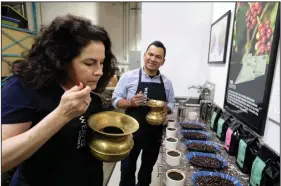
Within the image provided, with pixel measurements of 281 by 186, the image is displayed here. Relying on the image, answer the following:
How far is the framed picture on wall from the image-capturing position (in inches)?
50.0

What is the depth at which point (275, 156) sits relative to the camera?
61 cm

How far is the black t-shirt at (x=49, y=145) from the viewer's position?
434mm

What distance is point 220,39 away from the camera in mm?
1395

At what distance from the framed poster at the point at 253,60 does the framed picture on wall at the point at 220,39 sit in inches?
5.6

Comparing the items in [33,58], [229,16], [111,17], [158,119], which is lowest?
[158,119]

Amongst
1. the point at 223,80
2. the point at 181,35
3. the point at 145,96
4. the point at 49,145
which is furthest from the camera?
the point at 181,35

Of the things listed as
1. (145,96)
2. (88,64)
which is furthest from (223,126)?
(88,64)

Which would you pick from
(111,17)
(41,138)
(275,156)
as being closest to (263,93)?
(275,156)

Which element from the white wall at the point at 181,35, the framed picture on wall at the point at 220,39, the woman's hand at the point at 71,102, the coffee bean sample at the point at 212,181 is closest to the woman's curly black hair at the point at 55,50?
the woman's hand at the point at 71,102

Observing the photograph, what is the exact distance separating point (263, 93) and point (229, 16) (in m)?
0.74

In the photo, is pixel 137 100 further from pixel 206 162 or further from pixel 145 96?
pixel 206 162

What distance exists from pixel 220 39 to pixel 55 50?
1332mm

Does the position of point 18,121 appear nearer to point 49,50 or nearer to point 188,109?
point 49,50

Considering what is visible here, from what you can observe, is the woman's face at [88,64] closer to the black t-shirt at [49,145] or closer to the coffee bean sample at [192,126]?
the black t-shirt at [49,145]
